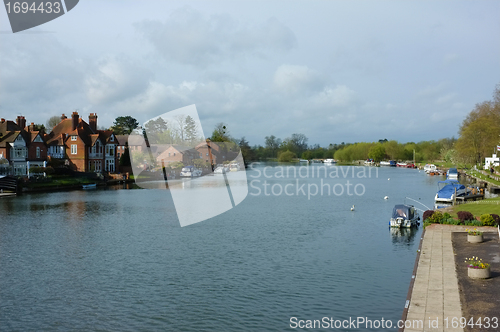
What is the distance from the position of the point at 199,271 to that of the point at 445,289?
11.9 metres

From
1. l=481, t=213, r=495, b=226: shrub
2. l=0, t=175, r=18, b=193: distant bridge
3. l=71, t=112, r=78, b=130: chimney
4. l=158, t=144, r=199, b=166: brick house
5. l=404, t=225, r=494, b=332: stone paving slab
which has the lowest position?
l=404, t=225, r=494, b=332: stone paving slab

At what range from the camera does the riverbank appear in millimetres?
13672

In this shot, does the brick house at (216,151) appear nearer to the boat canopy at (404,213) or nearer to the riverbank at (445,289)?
the boat canopy at (404,213)

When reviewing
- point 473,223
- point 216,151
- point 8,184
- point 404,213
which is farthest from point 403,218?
point 216,151

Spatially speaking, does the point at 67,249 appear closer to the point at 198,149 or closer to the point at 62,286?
the point at 62,286

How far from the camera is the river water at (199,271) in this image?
55.9 ft

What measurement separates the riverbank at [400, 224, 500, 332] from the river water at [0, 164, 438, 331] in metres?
1.27

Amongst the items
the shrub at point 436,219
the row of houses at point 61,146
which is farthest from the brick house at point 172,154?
the shrub at point 436,219

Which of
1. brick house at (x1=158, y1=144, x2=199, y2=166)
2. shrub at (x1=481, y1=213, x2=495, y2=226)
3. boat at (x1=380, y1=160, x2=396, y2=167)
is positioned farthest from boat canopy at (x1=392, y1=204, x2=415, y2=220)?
boat at (x1=380, y1=160, x2=396, y2=167)

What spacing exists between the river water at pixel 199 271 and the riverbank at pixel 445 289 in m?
1.27

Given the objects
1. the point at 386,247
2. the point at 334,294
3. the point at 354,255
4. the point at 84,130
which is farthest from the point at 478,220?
the point at 84,130

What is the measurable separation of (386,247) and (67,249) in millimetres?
20432

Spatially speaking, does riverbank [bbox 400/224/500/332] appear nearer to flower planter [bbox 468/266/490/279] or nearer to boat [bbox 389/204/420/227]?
flower planter [bbox 468/266/490/279]

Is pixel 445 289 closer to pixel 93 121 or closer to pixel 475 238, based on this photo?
pixel 475 238
